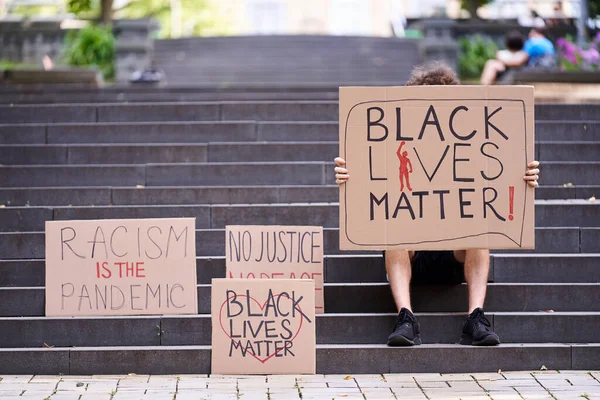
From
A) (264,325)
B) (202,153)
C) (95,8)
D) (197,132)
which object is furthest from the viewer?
(95,8)

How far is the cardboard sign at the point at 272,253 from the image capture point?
19.9 feet

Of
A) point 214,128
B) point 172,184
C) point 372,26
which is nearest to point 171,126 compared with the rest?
point 214,128

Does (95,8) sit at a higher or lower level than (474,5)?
higher

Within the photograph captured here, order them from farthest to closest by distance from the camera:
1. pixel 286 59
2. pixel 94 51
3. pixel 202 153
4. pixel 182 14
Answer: pixel 182 14
pixel 94 51
pixel 286 59
pixel 202 153

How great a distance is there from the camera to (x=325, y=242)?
6.85 meters

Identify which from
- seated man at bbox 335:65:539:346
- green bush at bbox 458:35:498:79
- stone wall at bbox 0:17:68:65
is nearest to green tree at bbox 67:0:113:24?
stone wall at bbox 0:17:68:65

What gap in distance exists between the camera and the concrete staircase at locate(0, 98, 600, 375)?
5.77m

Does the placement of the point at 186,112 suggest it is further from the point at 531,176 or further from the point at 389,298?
the point at 531,176

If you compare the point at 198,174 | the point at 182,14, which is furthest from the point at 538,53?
the point at 182,14

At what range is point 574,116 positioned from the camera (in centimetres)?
929

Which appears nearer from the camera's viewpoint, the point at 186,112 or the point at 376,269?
the point at 376,269

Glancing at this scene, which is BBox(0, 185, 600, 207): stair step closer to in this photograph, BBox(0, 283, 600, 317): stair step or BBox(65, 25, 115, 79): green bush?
BBox(0, 283, 600, 317): stair step

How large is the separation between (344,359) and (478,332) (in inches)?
30.8

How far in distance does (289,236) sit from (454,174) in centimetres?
107
